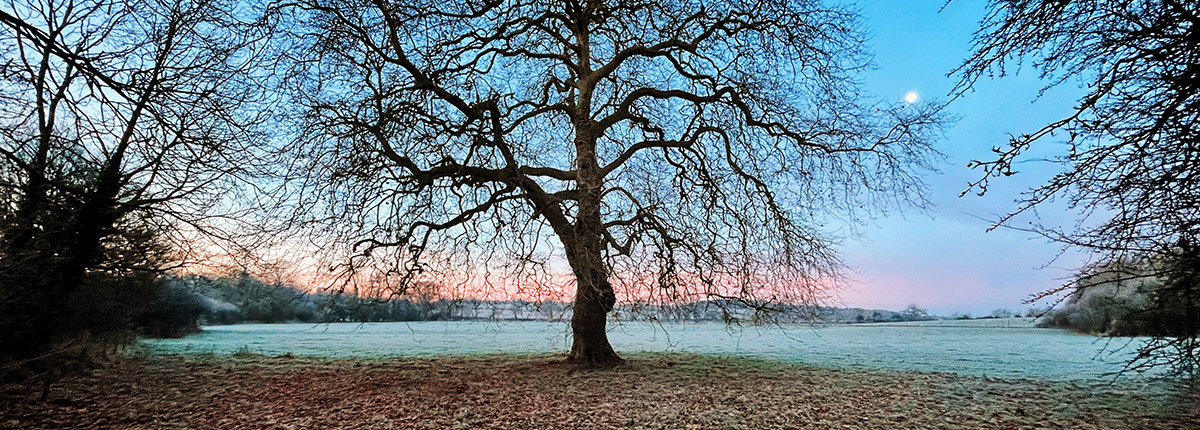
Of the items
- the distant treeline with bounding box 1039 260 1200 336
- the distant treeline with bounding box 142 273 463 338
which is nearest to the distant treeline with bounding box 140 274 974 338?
the distant treeline with bounding box 142 273 463 338

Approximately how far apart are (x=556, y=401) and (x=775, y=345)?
7458mm

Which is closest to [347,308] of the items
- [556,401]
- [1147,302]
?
[556,401]

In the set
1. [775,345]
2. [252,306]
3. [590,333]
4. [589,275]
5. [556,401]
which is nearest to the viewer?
[556,401]

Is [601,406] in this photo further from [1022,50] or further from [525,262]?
[1022,50]

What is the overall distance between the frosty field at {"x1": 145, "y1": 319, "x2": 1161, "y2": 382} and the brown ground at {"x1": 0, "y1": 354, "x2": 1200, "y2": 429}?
0.79 m

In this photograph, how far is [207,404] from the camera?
5156mm

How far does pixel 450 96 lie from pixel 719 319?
14.8 feet

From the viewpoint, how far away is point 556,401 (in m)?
5.47

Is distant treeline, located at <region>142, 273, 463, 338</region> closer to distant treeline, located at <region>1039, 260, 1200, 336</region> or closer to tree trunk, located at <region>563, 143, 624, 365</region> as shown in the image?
tree trunk, located at <region>563, 143, 624, 365</region>

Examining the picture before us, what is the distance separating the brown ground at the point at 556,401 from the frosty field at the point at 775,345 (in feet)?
2.60

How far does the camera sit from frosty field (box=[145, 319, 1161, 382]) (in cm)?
789

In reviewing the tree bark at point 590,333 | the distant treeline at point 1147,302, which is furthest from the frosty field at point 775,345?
the distant treeline at point 1147,302

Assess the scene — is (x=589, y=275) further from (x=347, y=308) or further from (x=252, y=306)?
(x=252, y=306)

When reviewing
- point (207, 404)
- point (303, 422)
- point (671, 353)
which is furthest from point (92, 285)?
point (671, 353)
